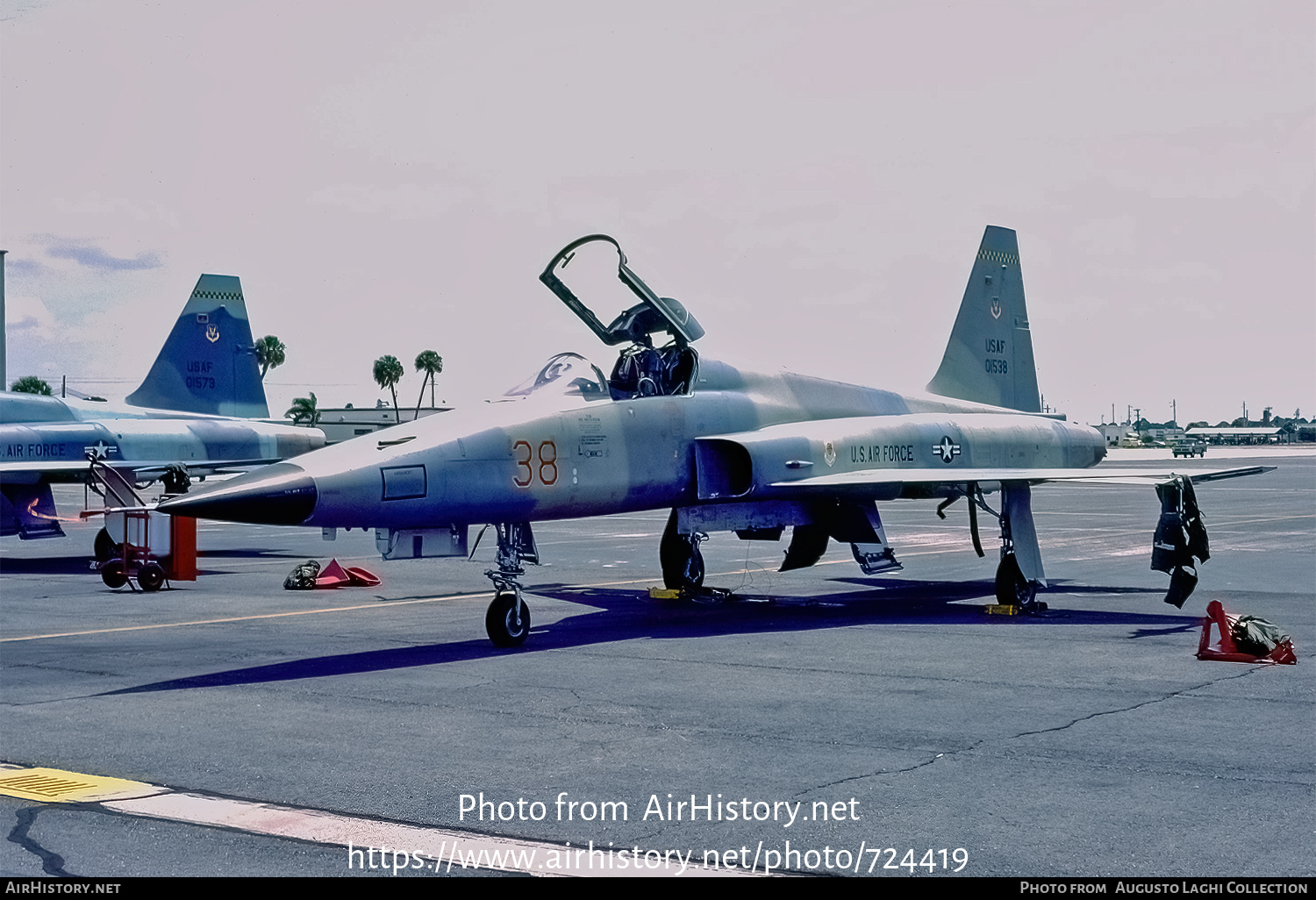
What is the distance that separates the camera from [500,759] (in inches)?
309

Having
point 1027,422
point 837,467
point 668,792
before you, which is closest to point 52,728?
point 668,792

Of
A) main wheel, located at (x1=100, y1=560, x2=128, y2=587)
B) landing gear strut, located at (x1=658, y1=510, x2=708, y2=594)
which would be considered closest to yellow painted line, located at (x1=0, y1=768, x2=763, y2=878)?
landing gear strut, located at (x1=658, y1=510, x2=708, y2=594)

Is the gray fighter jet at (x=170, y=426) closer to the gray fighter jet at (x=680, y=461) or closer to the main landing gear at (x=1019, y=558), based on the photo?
the gray fighter jet at (x=680, y=461)

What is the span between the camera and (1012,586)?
1580 centimetres

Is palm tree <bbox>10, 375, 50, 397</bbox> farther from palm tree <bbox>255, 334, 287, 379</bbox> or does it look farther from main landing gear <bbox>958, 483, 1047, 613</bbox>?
main landing gear <bbox>958, 483, 1047, 613</bbox>

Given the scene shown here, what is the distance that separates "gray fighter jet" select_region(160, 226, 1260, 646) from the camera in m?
11.7

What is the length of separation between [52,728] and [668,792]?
468 centimetres

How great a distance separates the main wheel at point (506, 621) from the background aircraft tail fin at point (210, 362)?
2309 cm

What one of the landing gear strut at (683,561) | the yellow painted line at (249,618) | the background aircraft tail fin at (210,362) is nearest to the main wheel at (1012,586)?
the landing gear strut at (683,561)

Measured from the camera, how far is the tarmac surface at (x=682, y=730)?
20.0 feet

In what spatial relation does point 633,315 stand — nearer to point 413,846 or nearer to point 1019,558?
point 1019,558

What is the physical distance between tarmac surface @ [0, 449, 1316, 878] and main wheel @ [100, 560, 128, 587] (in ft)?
4.13

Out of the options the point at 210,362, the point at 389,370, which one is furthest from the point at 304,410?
the point at 210,362
